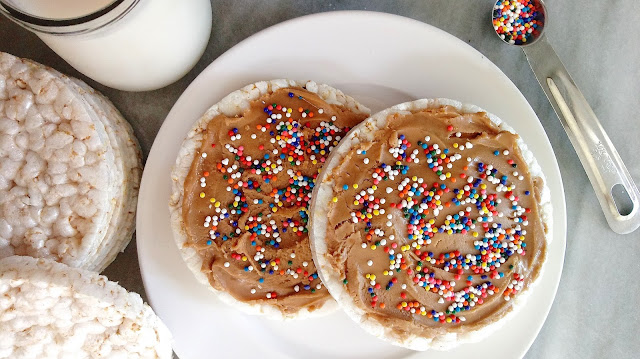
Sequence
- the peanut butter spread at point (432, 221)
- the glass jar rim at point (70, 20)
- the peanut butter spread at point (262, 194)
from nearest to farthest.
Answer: the glass jar rim at point (70, 20), the peanut butter spread at point (432, 221), the peanut butter spread at point (262, 194)

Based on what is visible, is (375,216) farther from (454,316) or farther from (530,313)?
(530,313)

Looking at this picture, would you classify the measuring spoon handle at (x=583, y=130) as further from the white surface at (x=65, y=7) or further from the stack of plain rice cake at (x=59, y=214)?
the stack of plain rice cake at (x=59, y=214)

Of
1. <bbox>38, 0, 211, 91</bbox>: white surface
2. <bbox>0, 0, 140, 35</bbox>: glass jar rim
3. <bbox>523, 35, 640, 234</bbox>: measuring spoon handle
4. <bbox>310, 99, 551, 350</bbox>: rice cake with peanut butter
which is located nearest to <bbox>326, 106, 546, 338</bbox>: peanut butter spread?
<bbox>310, 99, 551, 350</bbox>: rice cake with peanut butter

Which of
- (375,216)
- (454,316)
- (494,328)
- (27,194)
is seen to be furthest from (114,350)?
(494,328)

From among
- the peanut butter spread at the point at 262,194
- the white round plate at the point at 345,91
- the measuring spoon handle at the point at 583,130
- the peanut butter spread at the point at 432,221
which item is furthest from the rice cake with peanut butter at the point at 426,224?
the measuring spoon handle at the point at 583,130

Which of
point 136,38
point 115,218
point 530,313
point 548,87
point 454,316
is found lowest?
point 530,313

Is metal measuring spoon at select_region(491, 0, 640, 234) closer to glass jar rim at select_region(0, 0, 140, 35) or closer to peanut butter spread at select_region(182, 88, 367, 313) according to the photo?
peanut butter spread at select_region(182, 88, 367, 313)

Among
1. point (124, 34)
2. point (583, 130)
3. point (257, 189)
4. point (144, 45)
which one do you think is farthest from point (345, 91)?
point (583, 130)

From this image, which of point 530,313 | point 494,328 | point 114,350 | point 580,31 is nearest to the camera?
point 114,350
